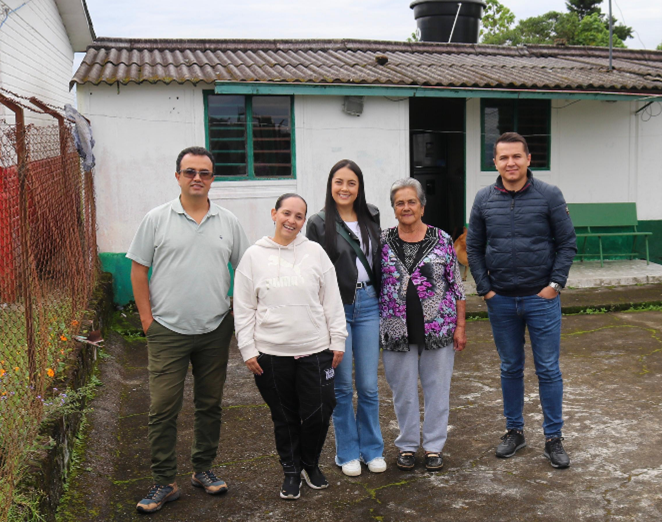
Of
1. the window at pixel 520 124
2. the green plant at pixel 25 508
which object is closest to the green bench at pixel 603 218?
the window at pixel 520 124

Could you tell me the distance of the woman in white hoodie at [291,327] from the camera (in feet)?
12.6

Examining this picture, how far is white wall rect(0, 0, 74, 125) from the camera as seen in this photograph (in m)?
8.86

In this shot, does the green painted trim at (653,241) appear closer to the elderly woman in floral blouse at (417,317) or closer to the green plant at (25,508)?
the elderly woman in floral blouse at (417,317)

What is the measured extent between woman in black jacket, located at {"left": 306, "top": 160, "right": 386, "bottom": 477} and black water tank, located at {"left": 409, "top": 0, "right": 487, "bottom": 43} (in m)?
11.4

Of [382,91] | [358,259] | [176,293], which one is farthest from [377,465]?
[382,91]

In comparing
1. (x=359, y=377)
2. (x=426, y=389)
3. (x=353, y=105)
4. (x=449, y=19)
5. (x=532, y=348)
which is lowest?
(x=426, y=389)

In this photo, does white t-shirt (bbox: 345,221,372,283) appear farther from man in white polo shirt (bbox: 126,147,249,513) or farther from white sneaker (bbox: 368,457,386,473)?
white sneaker (bbox: 368,457,386,473)

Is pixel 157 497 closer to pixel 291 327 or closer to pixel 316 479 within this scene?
pixel 316 479

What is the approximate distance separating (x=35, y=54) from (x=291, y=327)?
8.65m

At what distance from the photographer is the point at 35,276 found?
15.5 feet

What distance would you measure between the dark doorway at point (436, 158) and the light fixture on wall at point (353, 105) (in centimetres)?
302

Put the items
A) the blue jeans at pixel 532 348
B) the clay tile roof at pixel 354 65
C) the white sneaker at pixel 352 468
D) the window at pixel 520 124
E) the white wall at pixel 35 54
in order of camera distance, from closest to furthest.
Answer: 1. the white sneaker at pixel 352 468
2. the blue jeans at pixel 532 348
3. the white wall at pixel 35 54
4. the clay tile roof at pixel 354 65
5. the window at pixel 520 124

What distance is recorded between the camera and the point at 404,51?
1212 cm

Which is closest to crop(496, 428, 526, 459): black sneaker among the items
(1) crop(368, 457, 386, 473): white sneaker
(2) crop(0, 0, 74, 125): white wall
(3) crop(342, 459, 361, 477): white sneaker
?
(1) crop(368, 457, 386, 473): white sneaker
